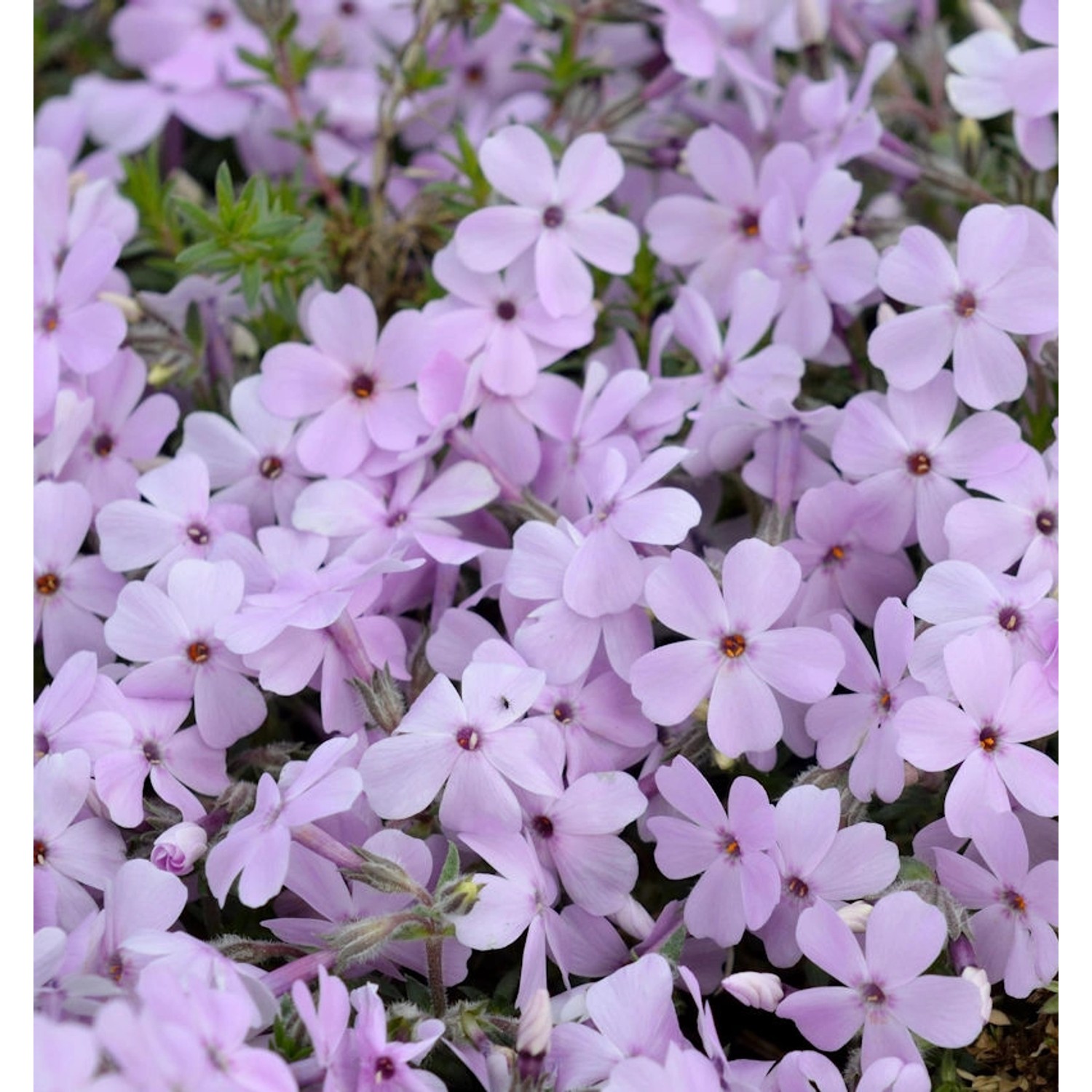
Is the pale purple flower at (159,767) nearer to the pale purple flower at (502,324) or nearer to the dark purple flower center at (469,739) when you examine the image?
the dark purple flower center at (469,739)

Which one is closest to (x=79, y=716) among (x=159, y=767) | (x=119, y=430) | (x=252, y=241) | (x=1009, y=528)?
(x=159, y=767)

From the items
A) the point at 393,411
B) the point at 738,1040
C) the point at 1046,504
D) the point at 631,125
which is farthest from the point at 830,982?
the point at 631,125

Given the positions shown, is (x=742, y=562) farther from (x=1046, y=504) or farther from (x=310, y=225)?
(x=310, y=225)

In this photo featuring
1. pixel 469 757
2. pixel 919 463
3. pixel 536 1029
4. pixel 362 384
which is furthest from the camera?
pixel 362 384

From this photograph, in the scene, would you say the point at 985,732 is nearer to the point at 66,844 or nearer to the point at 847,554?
the point at 847,554

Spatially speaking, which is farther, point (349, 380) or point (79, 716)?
point (349, 380)

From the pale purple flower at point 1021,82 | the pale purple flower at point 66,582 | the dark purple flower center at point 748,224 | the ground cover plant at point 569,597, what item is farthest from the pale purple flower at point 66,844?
the pale purple flower at point 1021,82
